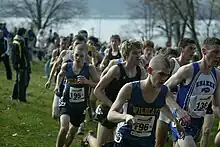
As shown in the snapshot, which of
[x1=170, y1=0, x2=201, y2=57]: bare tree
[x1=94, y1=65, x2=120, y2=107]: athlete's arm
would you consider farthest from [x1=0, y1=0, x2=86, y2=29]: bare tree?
[x1=94, y1=65, x2=120, y2=107]: athlete's arm

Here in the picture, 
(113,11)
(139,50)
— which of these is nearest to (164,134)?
(139,50)

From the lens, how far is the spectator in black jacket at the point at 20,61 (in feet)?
50.9

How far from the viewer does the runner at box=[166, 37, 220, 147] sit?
744 cm

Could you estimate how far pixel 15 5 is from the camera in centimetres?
7131

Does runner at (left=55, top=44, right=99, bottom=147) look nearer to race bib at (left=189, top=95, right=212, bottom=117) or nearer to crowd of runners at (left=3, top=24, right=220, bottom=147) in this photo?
crowd of runners at (left=3, top=24, right=220, bottom=147)

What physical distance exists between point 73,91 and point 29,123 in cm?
424

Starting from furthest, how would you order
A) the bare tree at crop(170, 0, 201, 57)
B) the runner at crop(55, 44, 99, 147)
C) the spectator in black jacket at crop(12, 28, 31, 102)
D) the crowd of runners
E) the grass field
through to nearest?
the bare tree at crop(170, 0, 201, 57) < the spectator in black jacket at crop(12, 28, 31, 102) < the grass field < the runner at crop(55, 44, 99, 147) < the crowd of runners

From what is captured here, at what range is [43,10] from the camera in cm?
6919

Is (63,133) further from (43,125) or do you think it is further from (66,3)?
(66,3)

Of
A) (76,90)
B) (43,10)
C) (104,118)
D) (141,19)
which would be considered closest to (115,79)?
(104,118)

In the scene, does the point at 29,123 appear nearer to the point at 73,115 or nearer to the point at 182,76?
the point at 73,115

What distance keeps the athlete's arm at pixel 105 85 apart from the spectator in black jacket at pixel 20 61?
7853mm

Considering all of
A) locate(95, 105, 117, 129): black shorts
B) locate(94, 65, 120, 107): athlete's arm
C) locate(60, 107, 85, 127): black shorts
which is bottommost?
locate(60, 107, 85, 127): black shorts

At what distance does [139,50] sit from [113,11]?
125022 millimetres
